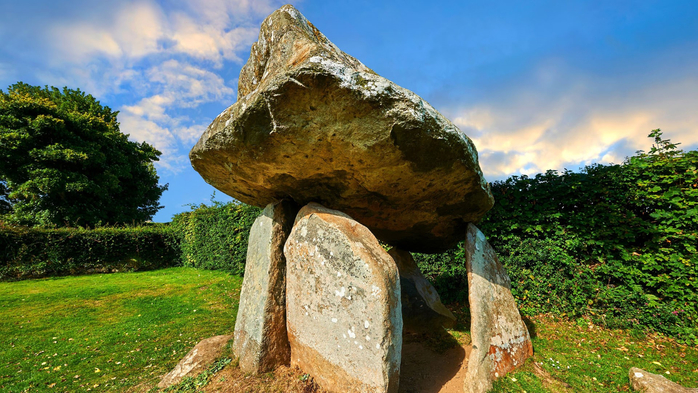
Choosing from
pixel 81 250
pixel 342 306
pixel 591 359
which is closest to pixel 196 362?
pixel 342 306

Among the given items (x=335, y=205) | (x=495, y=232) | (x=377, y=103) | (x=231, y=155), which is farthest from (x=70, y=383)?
(x=495, y=232)

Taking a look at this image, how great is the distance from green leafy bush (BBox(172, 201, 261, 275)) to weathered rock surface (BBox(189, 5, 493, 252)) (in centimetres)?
738

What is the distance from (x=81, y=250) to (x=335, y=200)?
16138 mm

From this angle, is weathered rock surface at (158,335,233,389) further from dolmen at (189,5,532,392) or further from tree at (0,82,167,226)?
tree at (0,82,167,226)

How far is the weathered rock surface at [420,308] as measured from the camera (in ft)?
20.3

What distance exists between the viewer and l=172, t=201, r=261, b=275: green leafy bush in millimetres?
11773

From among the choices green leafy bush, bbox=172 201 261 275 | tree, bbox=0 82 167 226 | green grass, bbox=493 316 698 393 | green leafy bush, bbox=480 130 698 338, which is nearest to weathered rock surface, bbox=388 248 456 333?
green grass, bbox=493 316 698 393

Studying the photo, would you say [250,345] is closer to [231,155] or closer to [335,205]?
[335,205]

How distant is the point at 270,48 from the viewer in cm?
400

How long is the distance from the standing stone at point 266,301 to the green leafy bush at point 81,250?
47.9 ft

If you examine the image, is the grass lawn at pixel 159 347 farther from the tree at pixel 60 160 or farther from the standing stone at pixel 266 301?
the tree at pixel 60 160

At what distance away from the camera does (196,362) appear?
14.2ft

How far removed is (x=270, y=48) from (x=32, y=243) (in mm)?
15971

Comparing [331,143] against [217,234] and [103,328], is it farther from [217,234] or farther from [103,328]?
[217,234]
